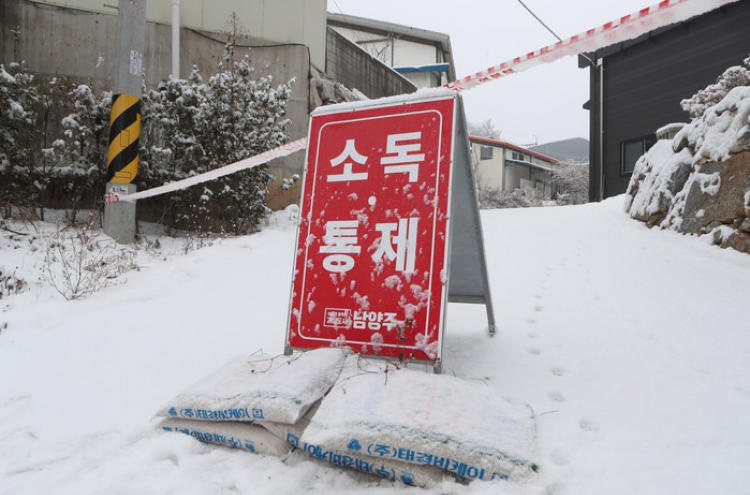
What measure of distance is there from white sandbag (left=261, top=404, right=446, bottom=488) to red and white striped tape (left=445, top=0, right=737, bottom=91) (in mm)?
2064

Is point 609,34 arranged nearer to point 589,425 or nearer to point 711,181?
point 589,425

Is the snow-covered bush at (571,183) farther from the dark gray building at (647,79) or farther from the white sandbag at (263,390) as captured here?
the white sandbag at (263,390)

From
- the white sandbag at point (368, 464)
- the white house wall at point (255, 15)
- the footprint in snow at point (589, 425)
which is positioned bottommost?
the white sandbag at point (368, 464)

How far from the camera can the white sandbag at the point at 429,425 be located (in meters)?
1.36

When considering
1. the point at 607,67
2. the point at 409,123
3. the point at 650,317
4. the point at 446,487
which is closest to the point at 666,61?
the point at 607,67

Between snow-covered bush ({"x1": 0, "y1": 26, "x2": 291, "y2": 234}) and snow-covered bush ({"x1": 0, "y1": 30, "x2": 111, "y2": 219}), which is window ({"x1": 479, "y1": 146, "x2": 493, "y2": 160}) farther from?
snow-covered bush ({"x1": 0, "y1": 30, "x2": 111, "y2": 219})

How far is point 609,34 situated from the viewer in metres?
2.26

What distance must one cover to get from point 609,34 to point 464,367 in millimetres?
1868

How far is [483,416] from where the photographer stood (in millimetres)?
1505

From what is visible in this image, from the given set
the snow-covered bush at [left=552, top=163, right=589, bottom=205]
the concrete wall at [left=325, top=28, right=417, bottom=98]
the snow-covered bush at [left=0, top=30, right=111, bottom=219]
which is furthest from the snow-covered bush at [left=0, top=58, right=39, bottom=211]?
the snow-covered bush at [left=552, top=163, right=589, bottom=205]

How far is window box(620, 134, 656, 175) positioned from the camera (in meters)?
13.3

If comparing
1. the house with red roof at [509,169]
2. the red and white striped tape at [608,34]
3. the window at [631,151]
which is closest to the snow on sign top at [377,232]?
the red and white striped tape at [608,34]

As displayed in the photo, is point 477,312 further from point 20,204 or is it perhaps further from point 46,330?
point 20,204

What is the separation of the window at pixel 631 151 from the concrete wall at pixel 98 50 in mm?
11167
